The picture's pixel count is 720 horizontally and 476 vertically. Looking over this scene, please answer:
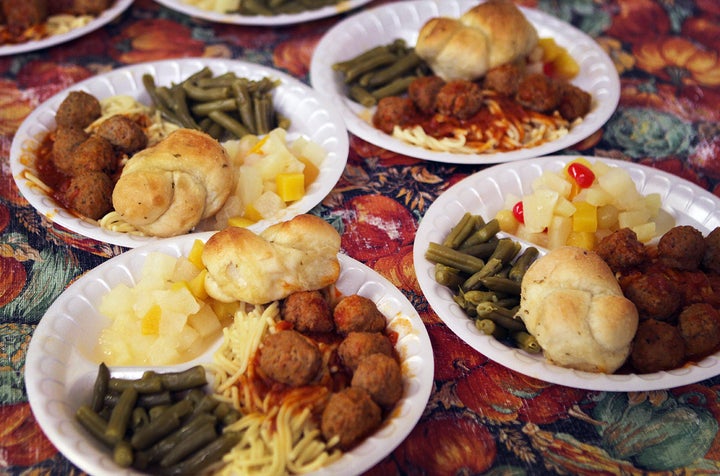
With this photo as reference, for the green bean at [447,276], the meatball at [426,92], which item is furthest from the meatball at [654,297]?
the meatball at [426,92]

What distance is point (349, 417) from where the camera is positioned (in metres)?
2.73

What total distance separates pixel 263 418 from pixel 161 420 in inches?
16.0

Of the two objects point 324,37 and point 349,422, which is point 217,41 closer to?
point 324,37

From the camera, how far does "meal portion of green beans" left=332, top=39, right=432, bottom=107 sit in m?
4.96

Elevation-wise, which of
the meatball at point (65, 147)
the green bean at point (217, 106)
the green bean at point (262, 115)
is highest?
the meatball at point (65, 147)

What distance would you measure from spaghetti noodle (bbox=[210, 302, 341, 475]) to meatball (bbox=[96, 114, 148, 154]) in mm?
1625

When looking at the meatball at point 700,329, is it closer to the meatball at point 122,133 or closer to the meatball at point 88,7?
the meatball at point 122,133

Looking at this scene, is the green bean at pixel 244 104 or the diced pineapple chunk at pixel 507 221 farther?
the green bean at pixel 244 104

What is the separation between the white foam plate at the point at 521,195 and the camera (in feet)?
10.2

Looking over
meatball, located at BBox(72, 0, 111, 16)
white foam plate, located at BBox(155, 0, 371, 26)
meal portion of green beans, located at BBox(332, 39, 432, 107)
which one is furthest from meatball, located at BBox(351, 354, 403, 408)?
meatball, located at BBox(72, 0, 111, 16)

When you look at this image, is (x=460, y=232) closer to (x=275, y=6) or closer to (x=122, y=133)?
(x=122, y=133)

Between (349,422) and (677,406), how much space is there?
1.56 m

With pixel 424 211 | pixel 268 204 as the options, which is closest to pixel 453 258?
pixel 424 211

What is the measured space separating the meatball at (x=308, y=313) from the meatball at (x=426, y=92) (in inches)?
77.6
